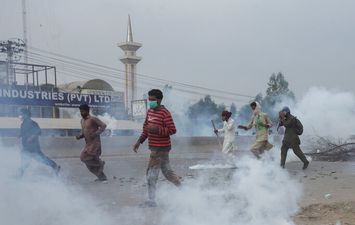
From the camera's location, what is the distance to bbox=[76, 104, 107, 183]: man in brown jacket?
9.29 metres

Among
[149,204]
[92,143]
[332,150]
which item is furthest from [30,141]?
[332,150]

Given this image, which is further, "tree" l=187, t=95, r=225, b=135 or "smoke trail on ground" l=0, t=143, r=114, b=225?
"tree" l=187, t=95, r=225, b=135

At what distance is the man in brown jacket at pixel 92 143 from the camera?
9.29 metres

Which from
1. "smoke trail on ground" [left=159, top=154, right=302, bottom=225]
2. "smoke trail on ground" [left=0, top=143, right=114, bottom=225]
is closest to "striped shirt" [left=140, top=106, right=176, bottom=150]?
"smoke trail on ground" [left=159, top=154, right=302, bottom=225]

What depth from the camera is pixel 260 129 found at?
11211 millimetres

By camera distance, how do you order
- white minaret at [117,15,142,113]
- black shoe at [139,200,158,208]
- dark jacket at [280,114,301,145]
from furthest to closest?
white minaret at [117,15,142,113]
dark jacket at [280,114,301,145]
black shoe at [139,200,158,208]

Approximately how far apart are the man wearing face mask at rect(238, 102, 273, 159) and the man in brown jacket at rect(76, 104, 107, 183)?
347 centimetres

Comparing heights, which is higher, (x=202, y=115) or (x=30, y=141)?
(x=202, y=115)

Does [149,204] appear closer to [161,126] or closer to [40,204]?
[161,126]

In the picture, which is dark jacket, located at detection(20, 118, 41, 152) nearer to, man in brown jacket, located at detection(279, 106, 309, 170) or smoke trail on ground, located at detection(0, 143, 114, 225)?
smoke trail on ground, located at detection(0, 143, 114, 225)

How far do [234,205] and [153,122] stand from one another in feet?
6.11

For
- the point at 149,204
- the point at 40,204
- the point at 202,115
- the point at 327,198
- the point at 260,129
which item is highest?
the point at 202,115

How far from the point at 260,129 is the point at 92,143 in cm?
402

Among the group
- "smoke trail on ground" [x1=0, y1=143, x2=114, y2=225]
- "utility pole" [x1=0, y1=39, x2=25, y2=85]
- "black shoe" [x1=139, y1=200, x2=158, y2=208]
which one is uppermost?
"utility pole" [x1=0, y1=39, x2=25, y2=85]
